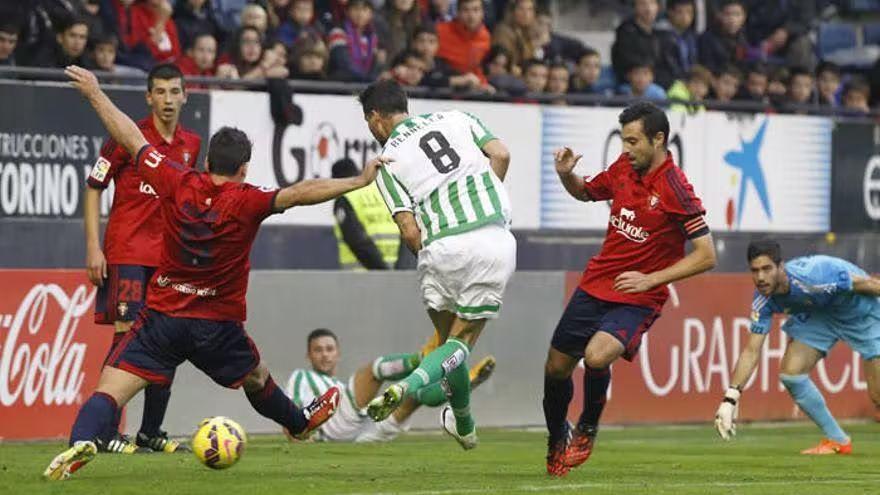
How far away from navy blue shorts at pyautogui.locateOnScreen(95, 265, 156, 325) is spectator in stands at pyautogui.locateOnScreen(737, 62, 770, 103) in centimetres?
1108

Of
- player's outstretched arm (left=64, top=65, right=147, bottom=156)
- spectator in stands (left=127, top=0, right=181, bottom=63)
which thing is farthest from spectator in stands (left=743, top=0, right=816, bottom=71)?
player's outstretched arm (left=64, top=65, right=147, bottom=156)

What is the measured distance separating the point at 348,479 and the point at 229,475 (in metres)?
0.67

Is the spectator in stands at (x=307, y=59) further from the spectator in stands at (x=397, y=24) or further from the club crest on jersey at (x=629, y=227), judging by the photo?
the club crest on jersey at (x=629, y=227)

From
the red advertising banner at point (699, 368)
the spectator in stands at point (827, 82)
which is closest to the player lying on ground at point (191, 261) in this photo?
the red advertising banner at point (699, 368)

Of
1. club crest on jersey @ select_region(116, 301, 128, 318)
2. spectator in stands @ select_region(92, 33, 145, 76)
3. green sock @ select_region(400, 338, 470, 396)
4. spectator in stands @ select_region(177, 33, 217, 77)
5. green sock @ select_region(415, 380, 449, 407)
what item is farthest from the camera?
spectator in stands @ select_region(177, 33, 217, 77)

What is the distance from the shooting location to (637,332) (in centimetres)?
1200

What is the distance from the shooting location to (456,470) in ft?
41.3

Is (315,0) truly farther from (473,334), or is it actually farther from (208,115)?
(473,334)

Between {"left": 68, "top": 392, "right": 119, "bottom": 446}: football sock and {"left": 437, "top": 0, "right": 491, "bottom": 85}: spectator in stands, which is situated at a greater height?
{"left": 437, "top": 0, "right": 491, "bottom": 85}: spectator in stands

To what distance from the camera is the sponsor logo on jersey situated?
1330cm

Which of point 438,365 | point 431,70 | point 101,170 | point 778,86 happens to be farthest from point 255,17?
point 438,365

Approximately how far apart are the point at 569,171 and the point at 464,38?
9.14 metres

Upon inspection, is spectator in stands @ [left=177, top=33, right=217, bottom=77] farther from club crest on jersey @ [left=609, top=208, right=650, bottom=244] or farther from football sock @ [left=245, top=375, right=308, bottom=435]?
club crest on jersey @ [left=609, top=208, right=650, bottom=244]

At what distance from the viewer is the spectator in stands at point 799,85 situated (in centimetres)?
2345
